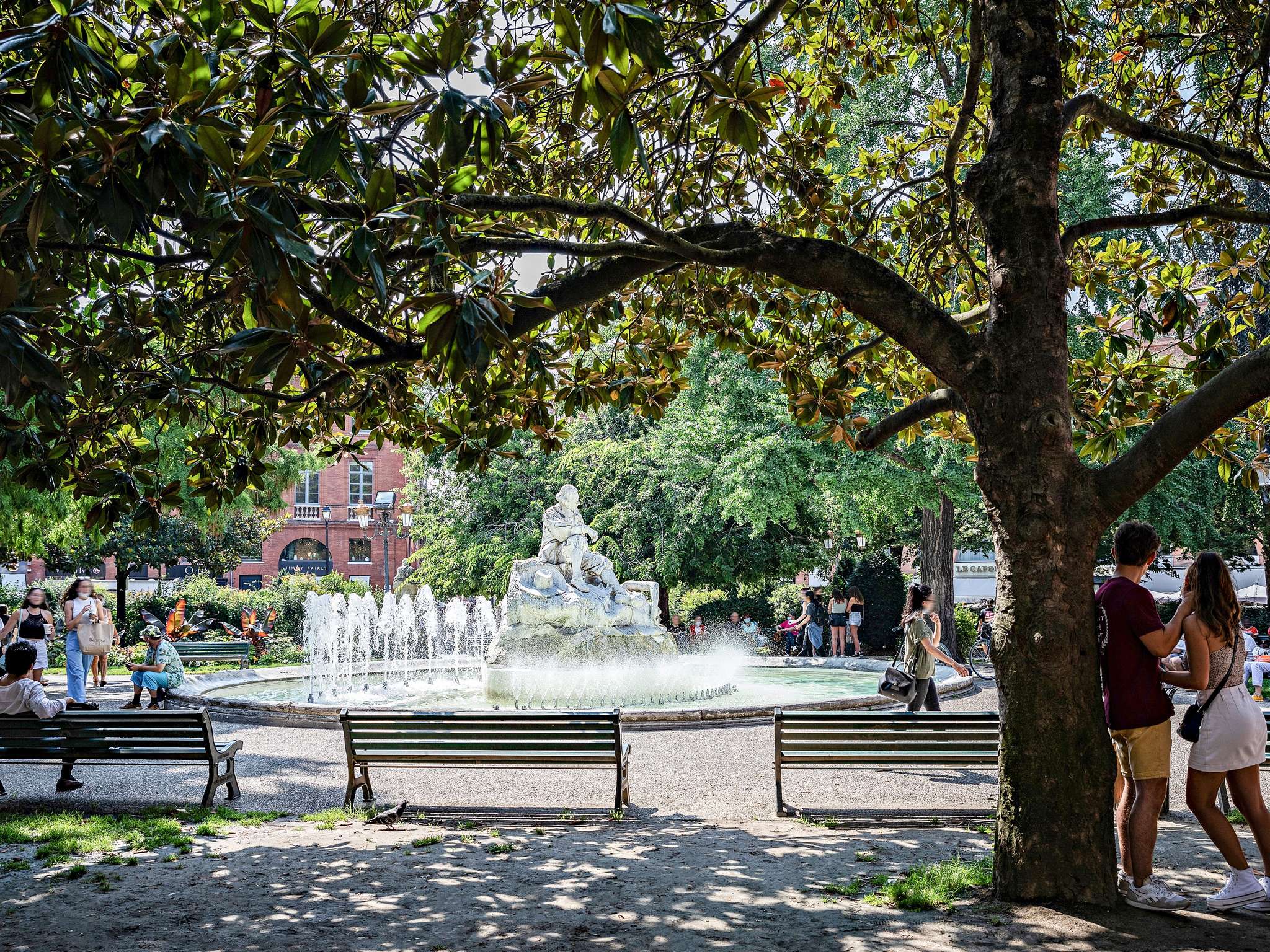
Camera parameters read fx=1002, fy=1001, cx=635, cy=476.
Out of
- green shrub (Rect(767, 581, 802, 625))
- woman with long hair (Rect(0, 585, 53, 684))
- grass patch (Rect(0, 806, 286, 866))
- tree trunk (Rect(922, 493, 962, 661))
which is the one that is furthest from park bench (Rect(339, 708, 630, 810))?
green shrub (Rect(767, 581, 802, 625))

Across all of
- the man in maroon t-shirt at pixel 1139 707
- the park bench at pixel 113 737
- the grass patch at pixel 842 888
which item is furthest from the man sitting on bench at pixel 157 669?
the man in maroon t-shirt at pixel 1139 707

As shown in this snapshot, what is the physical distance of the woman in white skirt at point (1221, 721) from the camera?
4.69 m

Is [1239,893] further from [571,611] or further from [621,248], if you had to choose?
[571,611]

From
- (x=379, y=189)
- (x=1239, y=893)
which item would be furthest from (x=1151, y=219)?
(x=379, y=189)

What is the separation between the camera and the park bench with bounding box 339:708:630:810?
7.38 meters

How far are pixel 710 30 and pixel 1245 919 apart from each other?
5820mm

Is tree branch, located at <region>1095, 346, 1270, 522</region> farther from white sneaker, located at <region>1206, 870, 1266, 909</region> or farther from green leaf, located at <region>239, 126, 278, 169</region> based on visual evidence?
green leaf, located at <region>239, 126, 278, 169</region>

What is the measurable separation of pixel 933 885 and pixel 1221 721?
62.1 inches

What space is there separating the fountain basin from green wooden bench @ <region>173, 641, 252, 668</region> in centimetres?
75

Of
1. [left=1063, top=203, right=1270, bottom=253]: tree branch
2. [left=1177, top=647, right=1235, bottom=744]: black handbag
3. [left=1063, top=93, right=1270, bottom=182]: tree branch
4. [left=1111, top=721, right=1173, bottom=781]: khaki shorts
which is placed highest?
[left=1063, top=93, right=1270, bottom=182]: tree branch

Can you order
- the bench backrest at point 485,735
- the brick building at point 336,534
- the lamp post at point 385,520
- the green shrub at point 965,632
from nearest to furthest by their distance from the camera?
the bench backrest at point 485,735
the green shrub at point 965,632
the lamp post at point 385,520
the brick building at point 336,534

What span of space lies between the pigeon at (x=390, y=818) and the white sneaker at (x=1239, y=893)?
490 centimetres

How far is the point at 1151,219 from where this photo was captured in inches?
217

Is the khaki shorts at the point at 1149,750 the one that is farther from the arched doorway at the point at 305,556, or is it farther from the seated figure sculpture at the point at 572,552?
the arched doorway at the point at 305,556
